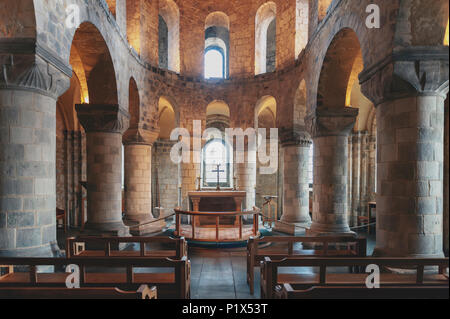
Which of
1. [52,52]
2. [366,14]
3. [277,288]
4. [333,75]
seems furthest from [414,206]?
[52,52]

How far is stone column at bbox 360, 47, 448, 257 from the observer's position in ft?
13.9

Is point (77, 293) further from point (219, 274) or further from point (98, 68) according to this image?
point (98, 68)

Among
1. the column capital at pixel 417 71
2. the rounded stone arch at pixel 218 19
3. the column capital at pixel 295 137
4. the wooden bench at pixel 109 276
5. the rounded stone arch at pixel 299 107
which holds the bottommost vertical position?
the wooden bench at pixel 109 276

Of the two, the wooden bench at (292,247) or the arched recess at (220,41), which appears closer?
the wooden bench at (292,247)

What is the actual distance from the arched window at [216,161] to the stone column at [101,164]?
1154 centimetres

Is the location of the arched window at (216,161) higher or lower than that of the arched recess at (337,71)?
lower

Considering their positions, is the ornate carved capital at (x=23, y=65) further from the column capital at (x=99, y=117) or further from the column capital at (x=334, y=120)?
the column capital at (x=334, y=120)

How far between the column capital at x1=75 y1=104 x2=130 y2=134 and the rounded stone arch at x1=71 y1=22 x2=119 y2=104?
0.63 feet

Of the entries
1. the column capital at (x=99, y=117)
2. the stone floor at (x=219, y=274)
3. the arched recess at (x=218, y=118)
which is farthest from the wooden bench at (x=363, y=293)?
the arched recess at (x=218, y=118)

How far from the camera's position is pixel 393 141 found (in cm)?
455

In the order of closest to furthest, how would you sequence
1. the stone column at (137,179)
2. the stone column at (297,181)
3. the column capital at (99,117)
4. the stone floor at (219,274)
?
1. the stone floor at (219,274)
2. the column capital at (99,117)
3. the stone column at (297,181)
4. the stone column at (137,179)

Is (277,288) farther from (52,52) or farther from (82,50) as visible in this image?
(82,50)

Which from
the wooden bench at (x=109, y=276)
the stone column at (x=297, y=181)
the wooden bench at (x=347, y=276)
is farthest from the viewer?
the stone column at (x=297, y=181)

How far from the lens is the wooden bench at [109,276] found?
3486 mm
